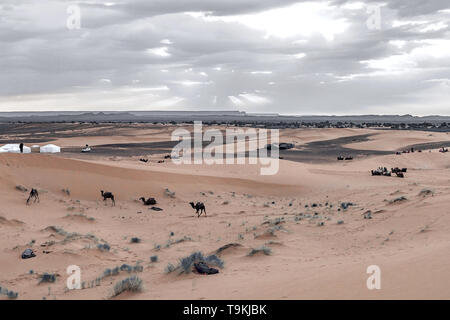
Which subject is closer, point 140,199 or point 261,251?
point 261,251

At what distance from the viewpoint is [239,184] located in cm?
3109

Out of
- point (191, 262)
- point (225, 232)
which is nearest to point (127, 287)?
point (191, 262)

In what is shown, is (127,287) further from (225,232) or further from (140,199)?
(140,199)

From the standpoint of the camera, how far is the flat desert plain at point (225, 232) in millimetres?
8742

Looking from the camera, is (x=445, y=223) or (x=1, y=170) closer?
(x=445, y=223)

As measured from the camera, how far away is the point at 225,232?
17812 millimetres

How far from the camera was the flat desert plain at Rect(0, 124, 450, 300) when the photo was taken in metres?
8.74

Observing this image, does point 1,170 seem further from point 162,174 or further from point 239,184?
point 239,184

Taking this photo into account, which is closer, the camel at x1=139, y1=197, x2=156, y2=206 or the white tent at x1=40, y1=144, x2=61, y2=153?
the camel at x1=139, y1=197, x2=156, y2=206

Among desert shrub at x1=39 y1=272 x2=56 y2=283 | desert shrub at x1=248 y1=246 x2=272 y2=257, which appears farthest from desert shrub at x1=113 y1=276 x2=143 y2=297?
desert shrub at x1=248 y1=246 x2=272 y2=257

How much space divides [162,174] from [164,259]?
17126mm

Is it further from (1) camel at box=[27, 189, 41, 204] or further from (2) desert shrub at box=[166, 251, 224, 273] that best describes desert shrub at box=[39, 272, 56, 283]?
(1) camel at box=[27, 189, 41, 204]

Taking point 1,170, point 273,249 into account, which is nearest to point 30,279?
point 273,249

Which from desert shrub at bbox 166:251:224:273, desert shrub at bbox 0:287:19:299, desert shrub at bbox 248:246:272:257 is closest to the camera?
desert shrub at bbox 0:287:19:299
